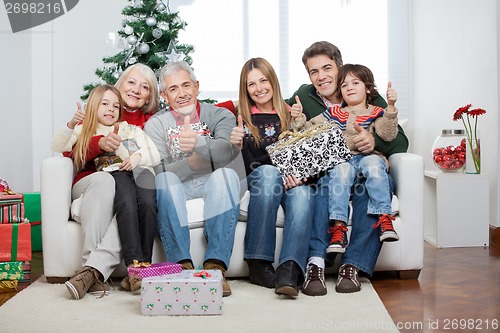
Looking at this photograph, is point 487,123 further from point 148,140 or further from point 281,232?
point 148,140

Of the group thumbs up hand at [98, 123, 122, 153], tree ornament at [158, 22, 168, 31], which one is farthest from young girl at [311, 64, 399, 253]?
tree ornament at [158, 22, 168, 31]

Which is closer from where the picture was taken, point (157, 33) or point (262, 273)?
point (262, 273)

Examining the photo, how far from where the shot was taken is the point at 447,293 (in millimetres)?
2740

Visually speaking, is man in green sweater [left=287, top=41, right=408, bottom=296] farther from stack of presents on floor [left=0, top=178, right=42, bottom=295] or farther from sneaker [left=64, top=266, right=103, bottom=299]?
stack of presents on floor [left=0, top=178, right=42, bottom=295]

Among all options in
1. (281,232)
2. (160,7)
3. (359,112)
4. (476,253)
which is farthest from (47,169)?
(476,253)

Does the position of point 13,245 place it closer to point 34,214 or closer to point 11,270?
point 11,270

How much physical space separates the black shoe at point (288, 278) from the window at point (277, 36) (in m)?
3.07

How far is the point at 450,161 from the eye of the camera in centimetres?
404

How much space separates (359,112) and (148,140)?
3.10 ft

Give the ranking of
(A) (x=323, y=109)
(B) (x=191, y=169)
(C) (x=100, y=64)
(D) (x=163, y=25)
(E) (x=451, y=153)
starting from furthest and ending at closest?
1. (C) (x=100, y=64)
2. (D) (x=163, y=25)
3. (E) (x=451, y=153)
4. (A) (x=323, y=109)
5. (B) (x=191, y=169)

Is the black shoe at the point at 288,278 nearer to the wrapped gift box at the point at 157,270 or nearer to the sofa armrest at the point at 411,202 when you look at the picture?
the wrapped gift box at the point at 157,270

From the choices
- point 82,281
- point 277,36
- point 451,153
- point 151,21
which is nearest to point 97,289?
point 82,281

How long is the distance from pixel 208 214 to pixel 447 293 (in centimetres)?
99

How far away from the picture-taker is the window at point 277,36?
5.55 metres
